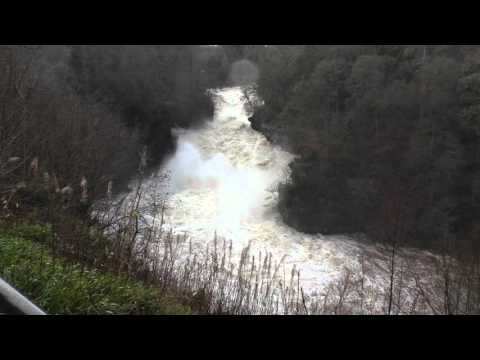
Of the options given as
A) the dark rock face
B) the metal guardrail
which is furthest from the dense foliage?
the metal guardrail

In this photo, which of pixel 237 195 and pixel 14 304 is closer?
pixel 14 304

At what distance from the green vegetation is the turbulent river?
7048 millimetres

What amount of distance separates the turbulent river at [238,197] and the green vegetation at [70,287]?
23.1ft

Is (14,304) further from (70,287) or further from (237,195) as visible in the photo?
(237,195)

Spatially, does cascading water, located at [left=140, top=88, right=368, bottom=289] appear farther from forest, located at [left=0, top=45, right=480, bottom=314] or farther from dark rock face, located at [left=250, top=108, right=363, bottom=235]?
forest, located at [left=0, top=45, right=480, bottom=314]

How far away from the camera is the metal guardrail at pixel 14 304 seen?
147 centimetres

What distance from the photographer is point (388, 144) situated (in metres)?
17.3

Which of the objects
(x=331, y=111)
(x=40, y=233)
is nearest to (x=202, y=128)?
(x=331, y=111)

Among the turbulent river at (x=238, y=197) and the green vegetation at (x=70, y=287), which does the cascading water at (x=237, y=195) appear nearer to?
the turbulent river at (x=238, y=197)

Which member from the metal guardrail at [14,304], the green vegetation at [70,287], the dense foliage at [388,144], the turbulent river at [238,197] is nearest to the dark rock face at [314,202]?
the dense foliage at [388,144]

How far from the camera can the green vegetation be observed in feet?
10.5

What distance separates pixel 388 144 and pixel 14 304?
17406 mm

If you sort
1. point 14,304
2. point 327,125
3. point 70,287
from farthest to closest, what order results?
point 327,125
point 70,287
point 14,304

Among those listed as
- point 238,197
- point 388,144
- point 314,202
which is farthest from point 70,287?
point 238,197
